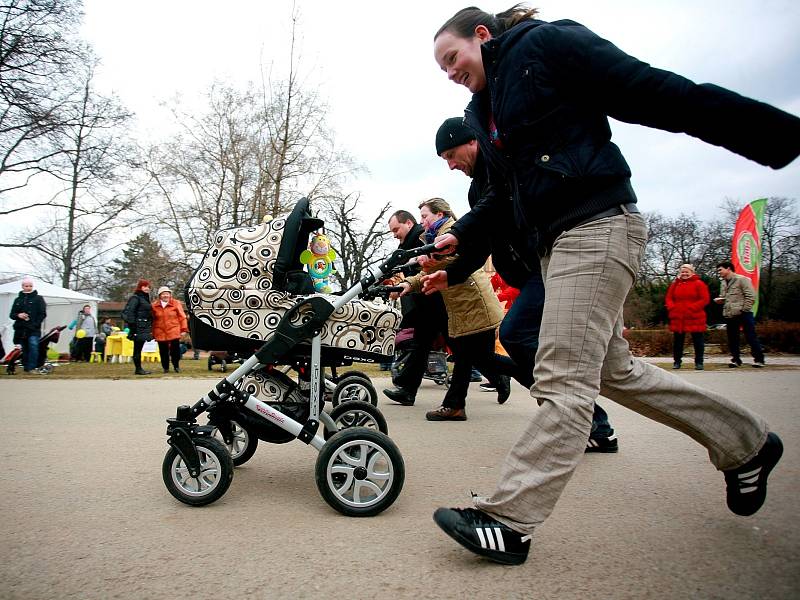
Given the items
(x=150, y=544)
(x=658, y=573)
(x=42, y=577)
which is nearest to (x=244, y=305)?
(x=150, y=544)

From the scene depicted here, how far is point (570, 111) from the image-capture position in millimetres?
2092

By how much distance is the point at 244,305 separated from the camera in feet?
10.9

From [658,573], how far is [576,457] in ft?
1.48

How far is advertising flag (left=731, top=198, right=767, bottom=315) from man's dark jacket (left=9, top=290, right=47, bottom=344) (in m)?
15.5

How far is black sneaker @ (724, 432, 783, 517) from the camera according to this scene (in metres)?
2.20

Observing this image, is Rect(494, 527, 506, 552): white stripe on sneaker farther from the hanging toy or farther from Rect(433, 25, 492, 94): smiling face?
the hanging toy

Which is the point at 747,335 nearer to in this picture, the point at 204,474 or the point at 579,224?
the point at 579,224

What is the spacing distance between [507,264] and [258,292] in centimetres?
151

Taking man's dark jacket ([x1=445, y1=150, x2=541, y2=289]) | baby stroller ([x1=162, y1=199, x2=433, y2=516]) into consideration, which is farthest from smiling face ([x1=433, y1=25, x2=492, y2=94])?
baby stroller ([x1=162, y1=199, x2=433, y2=516])

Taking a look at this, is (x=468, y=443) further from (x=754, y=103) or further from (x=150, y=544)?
(x=754, y=103)

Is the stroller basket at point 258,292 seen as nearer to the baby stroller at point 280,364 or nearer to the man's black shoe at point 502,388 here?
the baby stroller at point 280,364

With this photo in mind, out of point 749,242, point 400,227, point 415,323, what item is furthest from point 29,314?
point 749,242

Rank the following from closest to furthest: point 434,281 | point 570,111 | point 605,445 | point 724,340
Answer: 1. point 570,111
2. point 434,281
3. point 605,445
4. point 724,340

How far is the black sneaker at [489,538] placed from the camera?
1949 mm
